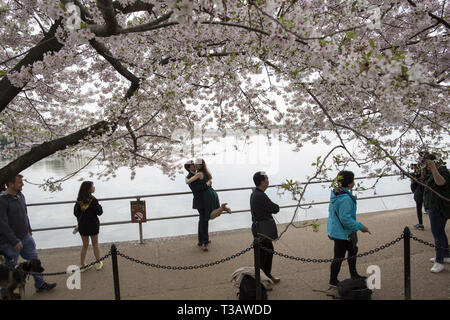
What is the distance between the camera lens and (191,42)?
461 cm

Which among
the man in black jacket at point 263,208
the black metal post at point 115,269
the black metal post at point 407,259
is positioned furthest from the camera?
the man in black jacket at point 263,208

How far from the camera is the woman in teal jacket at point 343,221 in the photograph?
372cm

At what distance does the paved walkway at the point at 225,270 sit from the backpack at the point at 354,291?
0.98ft

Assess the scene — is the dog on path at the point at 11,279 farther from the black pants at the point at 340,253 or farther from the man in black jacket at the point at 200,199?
the black pants at the point at 340,253

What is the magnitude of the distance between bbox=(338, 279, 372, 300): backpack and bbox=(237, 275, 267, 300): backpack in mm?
968

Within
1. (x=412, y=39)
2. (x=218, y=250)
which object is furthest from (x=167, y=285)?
(x=412, y=39)

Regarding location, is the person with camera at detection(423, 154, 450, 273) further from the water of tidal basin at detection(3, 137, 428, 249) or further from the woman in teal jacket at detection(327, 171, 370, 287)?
the water of tidal basin at detection(3, 137, 428, 249)

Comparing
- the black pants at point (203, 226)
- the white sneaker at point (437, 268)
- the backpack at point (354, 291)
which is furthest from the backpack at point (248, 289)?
the white sneaker at point (437, 268)

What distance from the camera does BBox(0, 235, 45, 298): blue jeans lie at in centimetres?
393

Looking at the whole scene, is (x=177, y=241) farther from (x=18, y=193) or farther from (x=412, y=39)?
(x=412, y=39)

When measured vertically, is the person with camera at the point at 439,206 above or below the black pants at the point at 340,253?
above
